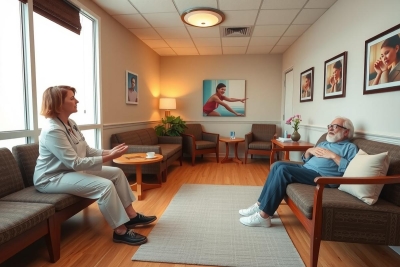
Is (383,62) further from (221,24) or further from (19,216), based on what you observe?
(19,216)

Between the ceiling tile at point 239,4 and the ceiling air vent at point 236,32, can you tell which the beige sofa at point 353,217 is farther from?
the ceiling air vent at point 236,32

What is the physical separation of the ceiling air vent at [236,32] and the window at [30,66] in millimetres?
2006

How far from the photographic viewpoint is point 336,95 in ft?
8.90

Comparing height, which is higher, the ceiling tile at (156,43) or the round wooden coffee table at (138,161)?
the ceiling tile at (156,43)

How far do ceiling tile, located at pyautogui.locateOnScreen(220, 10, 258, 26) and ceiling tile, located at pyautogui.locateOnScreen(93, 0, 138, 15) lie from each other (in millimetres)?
1249

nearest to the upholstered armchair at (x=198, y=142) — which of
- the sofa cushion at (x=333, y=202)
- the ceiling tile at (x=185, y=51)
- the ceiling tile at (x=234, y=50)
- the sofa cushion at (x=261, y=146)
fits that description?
the sofa cushion at (x=261, y=146)

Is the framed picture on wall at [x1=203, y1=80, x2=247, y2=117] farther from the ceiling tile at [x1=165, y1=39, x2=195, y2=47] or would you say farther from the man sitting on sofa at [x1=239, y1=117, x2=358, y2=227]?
the man sitting on sofa at [x1=239, y1=117, x2=358, y2=227]

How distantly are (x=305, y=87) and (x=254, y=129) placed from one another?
5.54ft

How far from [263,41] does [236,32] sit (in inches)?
29.5

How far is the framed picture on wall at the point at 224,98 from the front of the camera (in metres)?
5.37

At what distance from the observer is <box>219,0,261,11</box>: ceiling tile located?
279cm

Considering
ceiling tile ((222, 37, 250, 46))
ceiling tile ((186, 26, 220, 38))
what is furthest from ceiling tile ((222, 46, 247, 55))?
ceiling tile ((186, 26, 220, 38))

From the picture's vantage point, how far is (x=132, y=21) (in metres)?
3.45

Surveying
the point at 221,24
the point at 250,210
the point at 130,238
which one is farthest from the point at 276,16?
the point at 130,238
